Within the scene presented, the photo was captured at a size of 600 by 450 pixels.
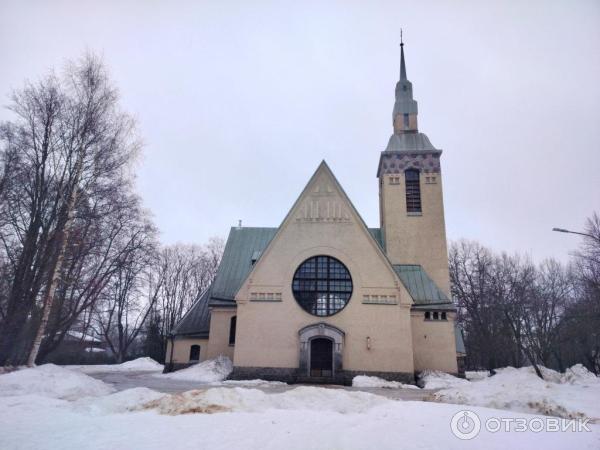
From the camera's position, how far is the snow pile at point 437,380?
20859mm

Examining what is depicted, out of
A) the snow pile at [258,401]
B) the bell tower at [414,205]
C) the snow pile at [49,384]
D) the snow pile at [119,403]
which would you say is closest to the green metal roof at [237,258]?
the bell tower at [414,205]

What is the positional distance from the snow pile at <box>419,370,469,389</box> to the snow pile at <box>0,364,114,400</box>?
15.1 meters

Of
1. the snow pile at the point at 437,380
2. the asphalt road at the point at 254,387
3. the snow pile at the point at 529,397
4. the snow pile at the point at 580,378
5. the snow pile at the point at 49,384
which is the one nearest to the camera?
the snow pile at the point at 529,397

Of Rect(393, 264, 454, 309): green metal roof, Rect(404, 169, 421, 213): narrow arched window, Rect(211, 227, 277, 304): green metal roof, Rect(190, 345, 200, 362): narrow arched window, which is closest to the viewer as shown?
Rect(393, 264, 454, 309): green metal roof

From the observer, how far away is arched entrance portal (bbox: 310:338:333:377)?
72.7 feet

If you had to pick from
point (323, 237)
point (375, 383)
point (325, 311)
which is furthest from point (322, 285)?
point (375, 383)

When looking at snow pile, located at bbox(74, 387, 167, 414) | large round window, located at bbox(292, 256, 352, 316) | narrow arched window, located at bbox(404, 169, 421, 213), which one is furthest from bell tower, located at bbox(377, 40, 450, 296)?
snow pile, located at bbox(74, 387, 167, 414)

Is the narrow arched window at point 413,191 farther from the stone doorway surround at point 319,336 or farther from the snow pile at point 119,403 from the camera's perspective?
the snow pile at point 119,403

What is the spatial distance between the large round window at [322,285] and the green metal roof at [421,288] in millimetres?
3456

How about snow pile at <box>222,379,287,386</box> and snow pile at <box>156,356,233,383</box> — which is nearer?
snow pile at <box>222,379,287,386</box>

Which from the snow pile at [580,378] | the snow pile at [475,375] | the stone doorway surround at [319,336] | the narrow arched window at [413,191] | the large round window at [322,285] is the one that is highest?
the narrow arched window at [413,191]

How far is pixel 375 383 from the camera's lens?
67.6 ft

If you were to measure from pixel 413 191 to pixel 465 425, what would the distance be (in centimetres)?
2276

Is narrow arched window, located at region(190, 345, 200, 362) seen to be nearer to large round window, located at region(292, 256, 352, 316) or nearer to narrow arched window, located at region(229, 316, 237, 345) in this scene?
narrow arched window, located at region(229, 316, 237, 345)
